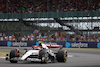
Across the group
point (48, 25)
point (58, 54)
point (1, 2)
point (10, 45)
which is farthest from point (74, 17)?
point (58, 54)

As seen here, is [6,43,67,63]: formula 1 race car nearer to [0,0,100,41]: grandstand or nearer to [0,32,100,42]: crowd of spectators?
[0,32,100,42]: crowd of spectators

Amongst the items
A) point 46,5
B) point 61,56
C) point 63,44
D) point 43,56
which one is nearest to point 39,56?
point 43,56

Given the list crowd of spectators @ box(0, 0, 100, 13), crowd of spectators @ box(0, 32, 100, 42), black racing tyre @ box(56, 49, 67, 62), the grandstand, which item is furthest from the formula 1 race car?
crowd of spectators @ box(0, 0, 100, 13)

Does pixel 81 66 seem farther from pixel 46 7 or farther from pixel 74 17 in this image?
pixel 46 7

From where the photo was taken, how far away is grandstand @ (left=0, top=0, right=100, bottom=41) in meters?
33.7

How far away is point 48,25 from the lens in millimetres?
35406

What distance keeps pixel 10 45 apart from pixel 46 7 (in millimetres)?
8004

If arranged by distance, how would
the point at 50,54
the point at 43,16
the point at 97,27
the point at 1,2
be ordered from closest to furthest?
1. the point at 50,54
2. the point at 97,27
3. the point at 43,16
4. the point at 1,2

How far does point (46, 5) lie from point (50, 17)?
7.69ft

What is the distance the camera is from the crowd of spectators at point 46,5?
35.8 m

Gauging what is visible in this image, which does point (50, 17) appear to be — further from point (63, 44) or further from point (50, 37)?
point (63, 44)

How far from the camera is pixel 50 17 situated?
3703cm

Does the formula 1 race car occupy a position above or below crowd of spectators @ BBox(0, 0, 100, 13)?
below

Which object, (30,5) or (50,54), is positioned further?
(30,5)
